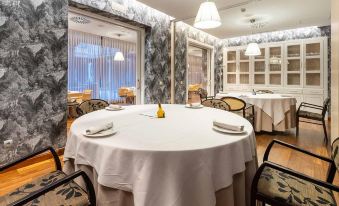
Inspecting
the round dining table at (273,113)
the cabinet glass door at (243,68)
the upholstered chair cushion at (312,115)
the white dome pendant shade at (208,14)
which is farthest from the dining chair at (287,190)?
the cabinet glass door at (243,68)

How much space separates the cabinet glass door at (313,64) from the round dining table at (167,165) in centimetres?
546

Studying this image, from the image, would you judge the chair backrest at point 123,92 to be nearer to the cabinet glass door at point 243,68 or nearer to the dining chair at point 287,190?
the cabinet glass door at point 243,68

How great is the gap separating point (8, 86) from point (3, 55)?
13.5 inches

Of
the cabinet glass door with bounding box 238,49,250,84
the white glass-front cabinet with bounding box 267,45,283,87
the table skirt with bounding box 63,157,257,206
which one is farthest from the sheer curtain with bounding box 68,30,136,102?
the table skirt with bounding box 63,157,257,206

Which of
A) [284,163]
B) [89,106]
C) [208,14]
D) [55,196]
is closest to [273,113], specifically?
[284,163]

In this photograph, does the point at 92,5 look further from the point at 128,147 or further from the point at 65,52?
the point at 128,147

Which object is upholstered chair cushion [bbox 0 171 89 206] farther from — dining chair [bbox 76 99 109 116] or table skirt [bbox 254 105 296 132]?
table skirt [bbox 254 105 296 132]

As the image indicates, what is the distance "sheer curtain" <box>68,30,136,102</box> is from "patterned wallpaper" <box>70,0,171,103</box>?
3888 millimetres

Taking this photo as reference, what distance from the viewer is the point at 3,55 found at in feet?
7.69

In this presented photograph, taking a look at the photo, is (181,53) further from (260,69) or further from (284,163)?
(284,163)

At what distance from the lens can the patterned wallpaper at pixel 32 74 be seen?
2.39 metres

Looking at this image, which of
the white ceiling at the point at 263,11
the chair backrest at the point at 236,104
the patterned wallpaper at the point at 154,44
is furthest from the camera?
the white ceiling at the point at 263,11

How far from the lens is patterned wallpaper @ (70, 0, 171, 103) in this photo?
3.84 meters

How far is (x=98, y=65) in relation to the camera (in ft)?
26.5
